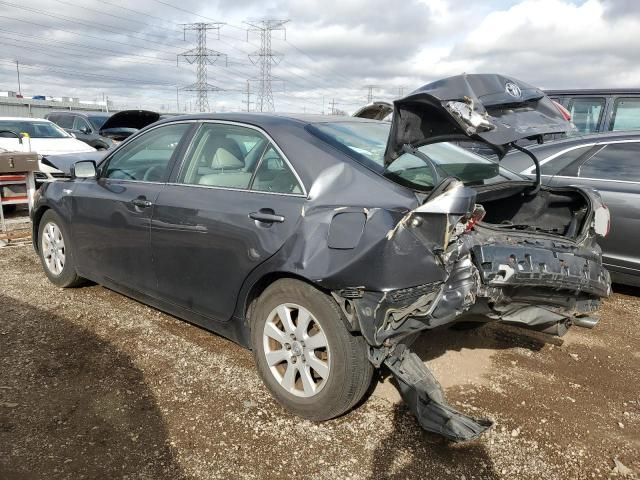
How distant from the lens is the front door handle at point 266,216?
277 cm

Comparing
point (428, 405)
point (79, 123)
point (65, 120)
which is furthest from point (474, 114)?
point (65, 120)

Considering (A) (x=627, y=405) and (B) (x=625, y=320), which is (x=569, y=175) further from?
(A) (x=627, y=405)

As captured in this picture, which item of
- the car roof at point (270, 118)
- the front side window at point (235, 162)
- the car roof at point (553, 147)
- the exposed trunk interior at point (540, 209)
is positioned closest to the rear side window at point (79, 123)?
the car roof at point (270, 118)

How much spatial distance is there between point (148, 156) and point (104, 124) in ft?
42.0

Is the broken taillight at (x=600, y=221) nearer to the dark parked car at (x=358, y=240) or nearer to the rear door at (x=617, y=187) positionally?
the dark parked car at (x=358, y=240)

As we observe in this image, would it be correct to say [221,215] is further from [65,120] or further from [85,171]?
[65,120]

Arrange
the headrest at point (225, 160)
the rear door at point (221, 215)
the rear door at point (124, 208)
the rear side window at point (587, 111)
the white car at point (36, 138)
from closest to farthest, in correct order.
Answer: the rear door at point (221, 215) → the headrest at point (225, 160) → the rear door at point (124, 208) → the rear side window at point (587, 111) → the white car at point (36, 138)

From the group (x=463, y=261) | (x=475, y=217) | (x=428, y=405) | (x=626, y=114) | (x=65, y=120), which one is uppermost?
(x=626, y=114)

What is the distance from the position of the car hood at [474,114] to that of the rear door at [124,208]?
1.64 m

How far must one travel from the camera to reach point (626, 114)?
6.81 meters

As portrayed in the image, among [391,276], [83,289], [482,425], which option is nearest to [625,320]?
[482,425]

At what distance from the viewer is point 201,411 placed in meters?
2.89

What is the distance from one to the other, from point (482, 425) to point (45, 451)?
218 centimetres

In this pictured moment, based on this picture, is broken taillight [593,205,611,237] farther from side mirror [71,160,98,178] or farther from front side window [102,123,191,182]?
side mirror [71,160,98,178]
